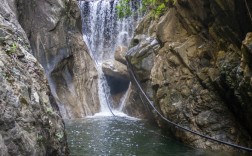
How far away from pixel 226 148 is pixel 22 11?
14.3 m

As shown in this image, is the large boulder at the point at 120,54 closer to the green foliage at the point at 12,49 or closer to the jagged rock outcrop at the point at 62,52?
the jagged rock outcrop at the point at 62,52

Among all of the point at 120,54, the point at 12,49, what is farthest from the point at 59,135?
the point at 120,54

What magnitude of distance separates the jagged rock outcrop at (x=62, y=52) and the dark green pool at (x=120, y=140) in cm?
332

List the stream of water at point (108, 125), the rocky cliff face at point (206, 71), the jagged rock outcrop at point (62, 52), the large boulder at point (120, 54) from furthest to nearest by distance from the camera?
1. the large boulder at point (120, 54)
2. the jagged rock outcrop at point (62, 52)
3. the stream of water at point (108, 125)
4. the rocky cliff face at point (206, 71)

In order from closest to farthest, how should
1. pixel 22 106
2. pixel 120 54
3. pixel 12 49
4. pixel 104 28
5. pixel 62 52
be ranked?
pixel 22 106 < pixel 12 49 < pixel 62 52 < pixel 120 54 < pixel 104 28

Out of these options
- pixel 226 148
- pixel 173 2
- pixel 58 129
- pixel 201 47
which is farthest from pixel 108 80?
pixel 58 129

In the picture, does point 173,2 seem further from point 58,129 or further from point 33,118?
point 33,118

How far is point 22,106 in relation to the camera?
6230 millimetres

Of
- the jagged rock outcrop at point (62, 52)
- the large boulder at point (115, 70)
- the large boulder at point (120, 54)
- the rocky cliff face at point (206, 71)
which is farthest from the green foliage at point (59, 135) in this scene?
the large boulder at point (120, 54)

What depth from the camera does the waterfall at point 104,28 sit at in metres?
27.6

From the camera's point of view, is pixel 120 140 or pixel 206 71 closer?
pixel 206 71

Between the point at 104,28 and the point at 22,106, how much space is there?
22.4 metres

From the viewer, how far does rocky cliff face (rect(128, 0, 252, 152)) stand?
405 inches

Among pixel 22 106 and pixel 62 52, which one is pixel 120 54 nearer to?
pixel 62 52
